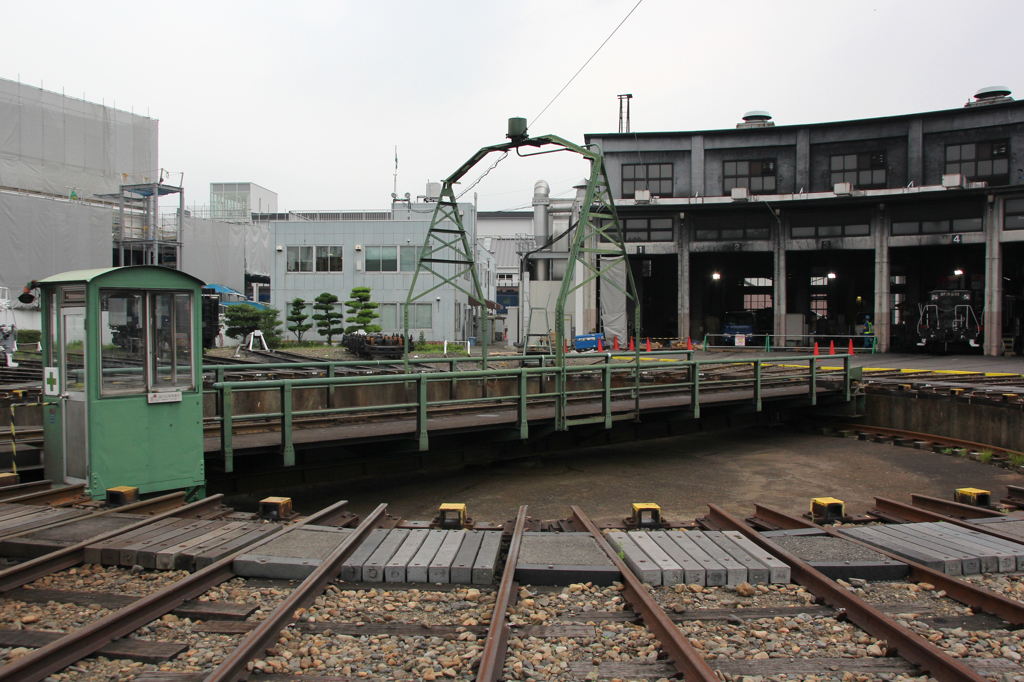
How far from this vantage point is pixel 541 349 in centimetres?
2191

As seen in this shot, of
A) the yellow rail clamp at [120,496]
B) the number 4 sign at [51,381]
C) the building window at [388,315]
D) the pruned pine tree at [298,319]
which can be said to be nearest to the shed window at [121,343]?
the number 4 sign at [51,381]

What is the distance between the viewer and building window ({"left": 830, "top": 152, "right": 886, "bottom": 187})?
34312 millimetres

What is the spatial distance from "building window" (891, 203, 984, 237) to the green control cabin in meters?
34.3

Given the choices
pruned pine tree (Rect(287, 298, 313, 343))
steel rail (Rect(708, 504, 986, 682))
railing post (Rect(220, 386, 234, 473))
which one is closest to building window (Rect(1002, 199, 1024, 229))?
steel rail (Rect(708, 504, 986, 682))

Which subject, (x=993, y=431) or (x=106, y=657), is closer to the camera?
(x=106, y=657)

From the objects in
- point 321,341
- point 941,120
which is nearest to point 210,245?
point 321,341

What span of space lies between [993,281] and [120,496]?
115ft

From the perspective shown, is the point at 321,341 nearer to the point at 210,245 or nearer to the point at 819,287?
the point at 210,245

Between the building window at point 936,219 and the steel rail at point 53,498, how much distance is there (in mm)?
35724

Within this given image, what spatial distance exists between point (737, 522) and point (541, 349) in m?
15.3

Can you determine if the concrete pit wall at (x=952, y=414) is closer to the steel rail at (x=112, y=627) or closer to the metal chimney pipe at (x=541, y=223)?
the steel rail at (x=112, y=627)

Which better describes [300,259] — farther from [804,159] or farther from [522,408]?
[522,408]

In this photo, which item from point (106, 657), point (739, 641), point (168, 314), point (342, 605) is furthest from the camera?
point (168, 314)

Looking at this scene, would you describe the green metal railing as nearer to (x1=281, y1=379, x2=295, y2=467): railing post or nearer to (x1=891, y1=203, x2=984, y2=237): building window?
(x1=281, y1=379, x2=295, y2=467): railing post
